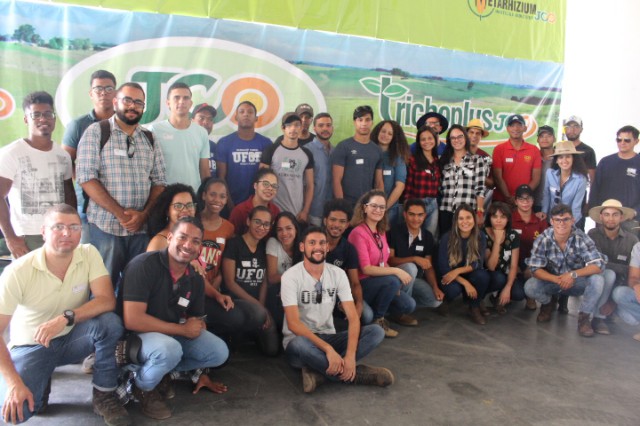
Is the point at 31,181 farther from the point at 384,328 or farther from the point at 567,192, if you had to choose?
the point at 567,192

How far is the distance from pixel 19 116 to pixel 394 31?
3805 mm

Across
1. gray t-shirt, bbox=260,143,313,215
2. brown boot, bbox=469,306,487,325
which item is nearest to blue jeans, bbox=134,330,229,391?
gray t-shirt, bbox=260,143,313,215

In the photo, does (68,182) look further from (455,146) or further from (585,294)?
(585,294)

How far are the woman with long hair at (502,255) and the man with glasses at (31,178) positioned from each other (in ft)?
11.6

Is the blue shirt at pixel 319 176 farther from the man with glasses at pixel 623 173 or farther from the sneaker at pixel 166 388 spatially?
the man with glasses at pixel 623 173

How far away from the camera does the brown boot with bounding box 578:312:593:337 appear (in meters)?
4.10

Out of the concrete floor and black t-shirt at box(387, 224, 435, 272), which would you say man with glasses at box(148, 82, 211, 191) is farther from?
black t-shirt at box(387, 224, 435, 272)

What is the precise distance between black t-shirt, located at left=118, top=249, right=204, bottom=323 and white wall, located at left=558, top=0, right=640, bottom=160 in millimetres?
6204

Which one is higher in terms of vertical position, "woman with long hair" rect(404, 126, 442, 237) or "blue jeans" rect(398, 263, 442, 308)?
"woman with long hair" rect(404, 126, 442, 237)

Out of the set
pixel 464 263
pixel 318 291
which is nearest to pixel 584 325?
pixel 464 263

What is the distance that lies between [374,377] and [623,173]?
11.9 ft

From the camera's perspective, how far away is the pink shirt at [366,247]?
3928 mm

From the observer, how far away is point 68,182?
3229 millimetres

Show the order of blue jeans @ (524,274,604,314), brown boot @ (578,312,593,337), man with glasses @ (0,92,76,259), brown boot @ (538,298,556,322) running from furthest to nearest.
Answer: brown boot @ (538,298,556,322)
blue jeans @ (524,274,604,314)
brown boot @ (578,312,593,337)
man with glasses @ (0,92,76,259)
